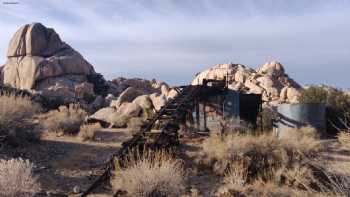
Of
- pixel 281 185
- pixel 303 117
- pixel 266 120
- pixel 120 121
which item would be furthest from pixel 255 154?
pixel 120 121

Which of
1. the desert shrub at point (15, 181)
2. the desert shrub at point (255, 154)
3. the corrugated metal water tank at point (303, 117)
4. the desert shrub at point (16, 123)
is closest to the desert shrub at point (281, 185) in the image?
the desert shrub at point (255, 154)

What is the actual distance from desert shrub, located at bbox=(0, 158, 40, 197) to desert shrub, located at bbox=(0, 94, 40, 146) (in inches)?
268

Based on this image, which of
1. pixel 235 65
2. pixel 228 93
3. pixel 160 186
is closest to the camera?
pixel 160 186

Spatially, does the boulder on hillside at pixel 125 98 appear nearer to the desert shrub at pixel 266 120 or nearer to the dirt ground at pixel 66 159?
the desert shrub at pixel 266 120

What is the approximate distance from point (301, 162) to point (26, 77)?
63985mm

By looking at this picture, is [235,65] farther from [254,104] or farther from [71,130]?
[71,130]

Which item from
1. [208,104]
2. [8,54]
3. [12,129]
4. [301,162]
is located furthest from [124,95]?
[8,54]

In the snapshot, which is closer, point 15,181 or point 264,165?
point 15,181

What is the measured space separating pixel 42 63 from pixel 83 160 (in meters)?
60.2

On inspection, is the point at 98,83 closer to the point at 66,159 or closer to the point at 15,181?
the point at 66,159

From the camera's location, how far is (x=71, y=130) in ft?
87.7

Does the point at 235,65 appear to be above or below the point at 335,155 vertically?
above

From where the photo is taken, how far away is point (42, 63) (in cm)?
7738

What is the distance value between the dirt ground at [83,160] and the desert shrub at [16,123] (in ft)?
1.71
